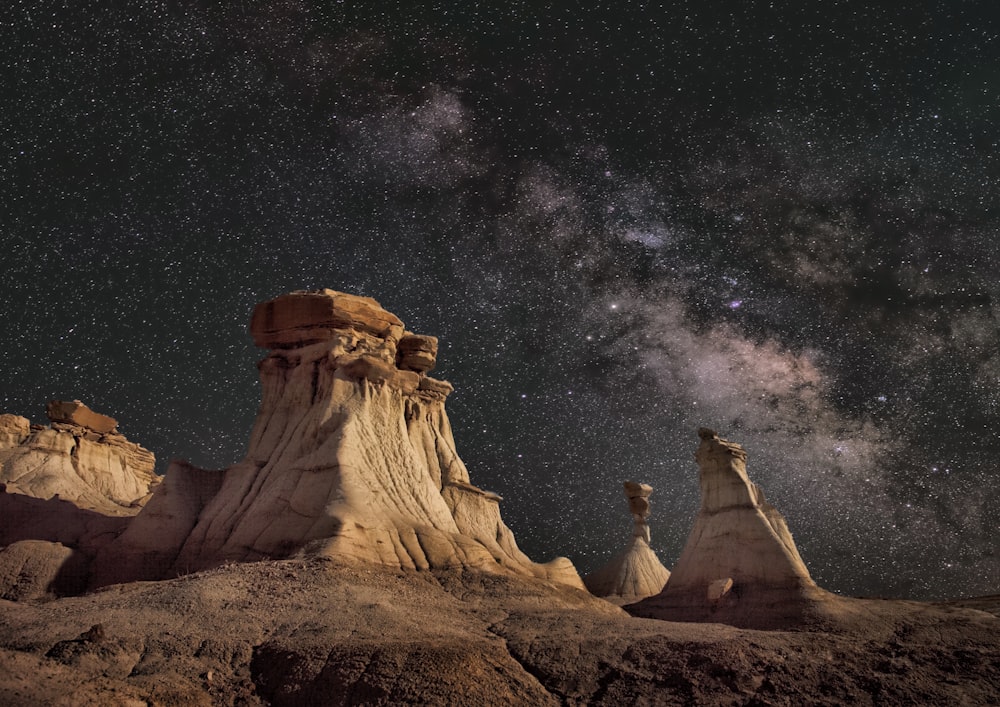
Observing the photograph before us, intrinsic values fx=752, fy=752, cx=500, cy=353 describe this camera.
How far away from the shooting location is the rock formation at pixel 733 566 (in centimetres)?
2198

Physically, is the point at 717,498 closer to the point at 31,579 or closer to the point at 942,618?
the point at 942,618

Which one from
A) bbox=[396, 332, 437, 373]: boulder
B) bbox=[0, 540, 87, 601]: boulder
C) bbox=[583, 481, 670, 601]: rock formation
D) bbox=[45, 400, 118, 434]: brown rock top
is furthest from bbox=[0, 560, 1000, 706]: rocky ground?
bbox=[45, 400, 118, 434]: brown rock top

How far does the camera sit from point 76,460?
38.3 metres

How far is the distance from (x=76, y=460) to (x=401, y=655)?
33.4 m

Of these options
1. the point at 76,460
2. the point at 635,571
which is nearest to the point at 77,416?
the point at 76,460

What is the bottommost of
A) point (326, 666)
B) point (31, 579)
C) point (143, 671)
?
point (31, 579)

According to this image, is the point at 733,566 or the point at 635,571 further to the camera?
the point at 635,571

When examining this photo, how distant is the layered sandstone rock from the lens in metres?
35.2

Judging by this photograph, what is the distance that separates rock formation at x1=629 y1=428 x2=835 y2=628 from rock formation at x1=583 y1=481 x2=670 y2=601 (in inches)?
313

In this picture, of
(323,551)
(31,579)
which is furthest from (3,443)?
(323,551)

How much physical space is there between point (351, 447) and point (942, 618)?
602 inches

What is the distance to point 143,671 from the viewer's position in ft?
35.5

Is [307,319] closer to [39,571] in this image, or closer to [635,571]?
[39,571]

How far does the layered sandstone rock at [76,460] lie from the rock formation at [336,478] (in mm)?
14595
